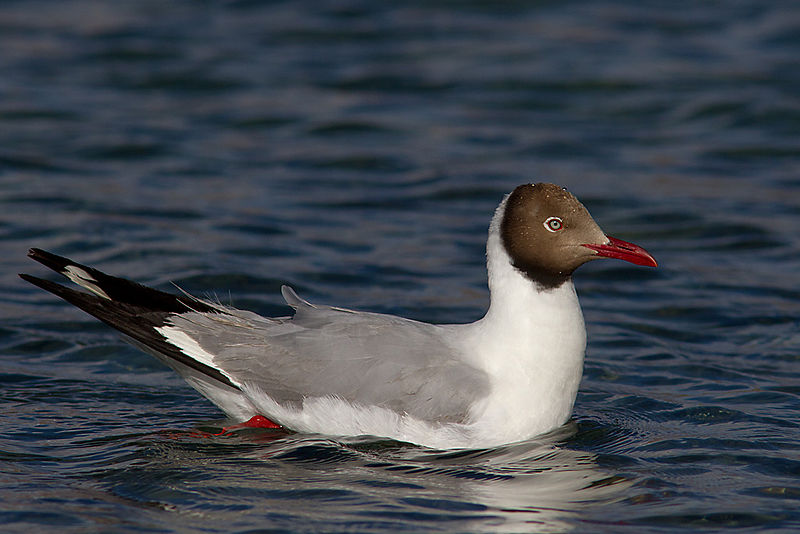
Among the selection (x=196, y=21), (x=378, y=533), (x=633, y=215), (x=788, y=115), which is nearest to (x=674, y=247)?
(x=633, y=215)

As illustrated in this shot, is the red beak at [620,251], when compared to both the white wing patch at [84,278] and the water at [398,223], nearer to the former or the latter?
the water at [398,223]

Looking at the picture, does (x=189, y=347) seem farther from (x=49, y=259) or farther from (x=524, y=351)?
(x=524, y=351)

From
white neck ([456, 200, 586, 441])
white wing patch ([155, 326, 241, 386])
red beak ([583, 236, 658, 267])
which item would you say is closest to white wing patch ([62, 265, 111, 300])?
white wing patch ([155, 326, 241, 386])

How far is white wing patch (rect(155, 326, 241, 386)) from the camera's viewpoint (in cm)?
694

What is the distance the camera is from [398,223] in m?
11.6

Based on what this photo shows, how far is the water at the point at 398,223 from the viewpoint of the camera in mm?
6273

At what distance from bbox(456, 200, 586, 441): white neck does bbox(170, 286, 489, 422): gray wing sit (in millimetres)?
115

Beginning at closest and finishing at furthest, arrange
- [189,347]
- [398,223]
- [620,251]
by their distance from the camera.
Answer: [620,251] < [189,347] < [398,223]

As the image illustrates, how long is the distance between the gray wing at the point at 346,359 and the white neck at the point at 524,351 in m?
0.12

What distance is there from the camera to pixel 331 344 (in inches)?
269

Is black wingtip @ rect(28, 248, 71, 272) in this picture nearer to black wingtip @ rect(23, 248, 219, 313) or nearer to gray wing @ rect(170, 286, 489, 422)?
black wingtip @ rect(23, 248, 219, 313)

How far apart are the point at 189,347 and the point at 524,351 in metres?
1.87

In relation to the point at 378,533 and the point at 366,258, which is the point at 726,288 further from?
the point at 378,533

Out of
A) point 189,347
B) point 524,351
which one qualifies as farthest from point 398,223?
point 524,351
